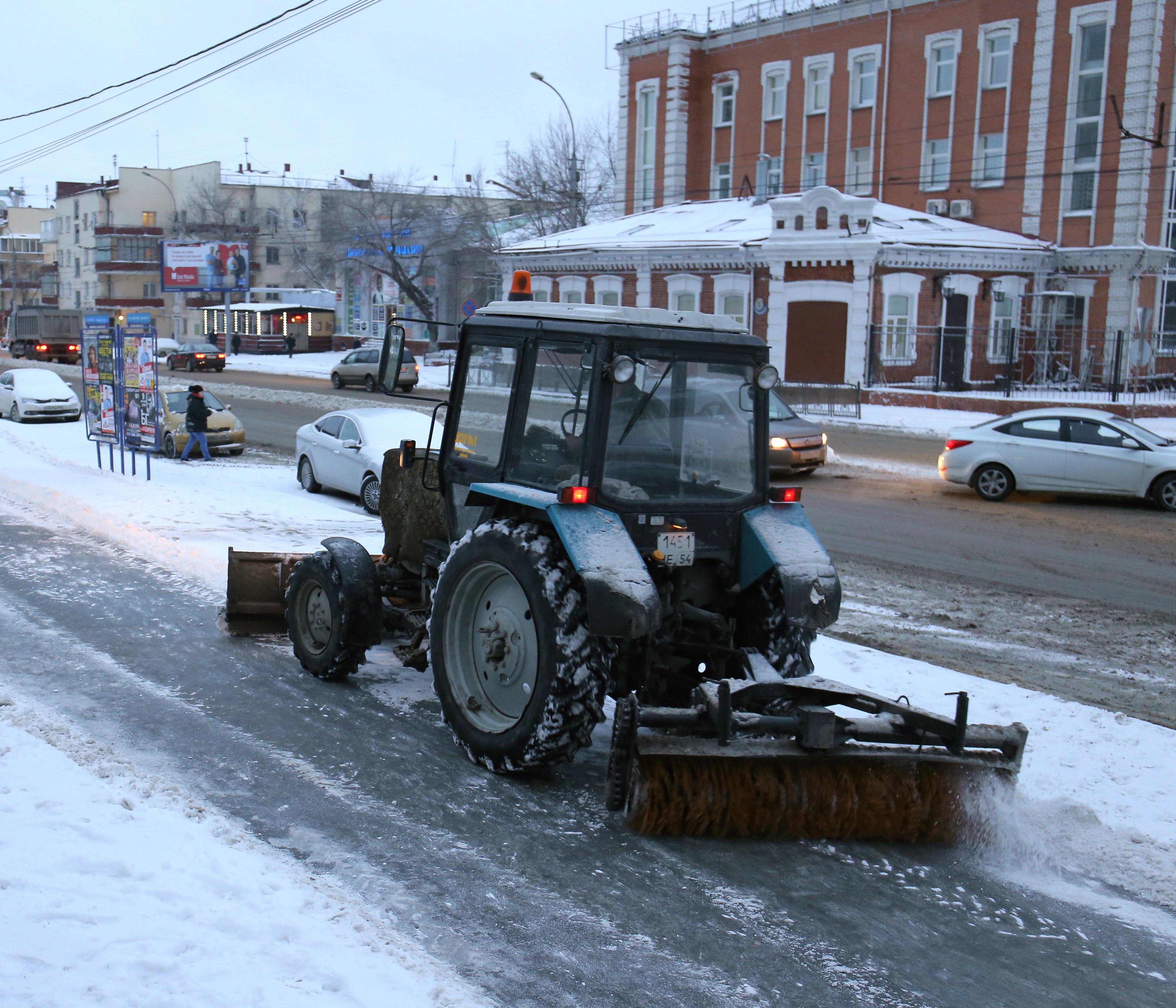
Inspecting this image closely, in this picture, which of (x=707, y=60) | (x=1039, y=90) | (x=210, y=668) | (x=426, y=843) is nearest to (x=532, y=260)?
(x=707, y=60)

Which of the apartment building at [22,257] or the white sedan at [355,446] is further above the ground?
the apartment building at [22,257]

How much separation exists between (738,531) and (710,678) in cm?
81

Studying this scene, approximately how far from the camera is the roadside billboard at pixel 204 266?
75.1 metres

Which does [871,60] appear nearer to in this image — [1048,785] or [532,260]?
[532,260]

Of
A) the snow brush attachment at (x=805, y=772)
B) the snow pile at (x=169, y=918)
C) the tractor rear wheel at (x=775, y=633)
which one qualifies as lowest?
the snow pile at (x=169, y=918)

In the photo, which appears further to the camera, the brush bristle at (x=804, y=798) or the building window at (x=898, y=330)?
the building window at (x=898, y=330)

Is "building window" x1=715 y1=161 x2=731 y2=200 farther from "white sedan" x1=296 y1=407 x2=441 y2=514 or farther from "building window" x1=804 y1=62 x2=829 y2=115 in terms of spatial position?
"white sedan" x1=296 y1=407 x2=441 y2=514

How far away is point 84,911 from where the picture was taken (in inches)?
172

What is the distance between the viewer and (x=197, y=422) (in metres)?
21.3

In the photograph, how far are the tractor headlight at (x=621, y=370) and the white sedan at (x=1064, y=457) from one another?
13715 mm

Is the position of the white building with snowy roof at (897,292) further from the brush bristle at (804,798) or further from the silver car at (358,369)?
the brush bristle at (804,798)

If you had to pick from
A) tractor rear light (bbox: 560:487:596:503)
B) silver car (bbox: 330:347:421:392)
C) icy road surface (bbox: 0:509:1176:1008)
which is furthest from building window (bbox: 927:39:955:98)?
tractor rear light (bbox: 560:487:596:503)

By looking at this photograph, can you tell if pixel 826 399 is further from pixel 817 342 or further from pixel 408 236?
pixel 408 236

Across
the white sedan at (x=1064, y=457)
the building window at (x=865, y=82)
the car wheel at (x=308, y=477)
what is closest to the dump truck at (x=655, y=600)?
the car wheel at (x=308, y=477)
